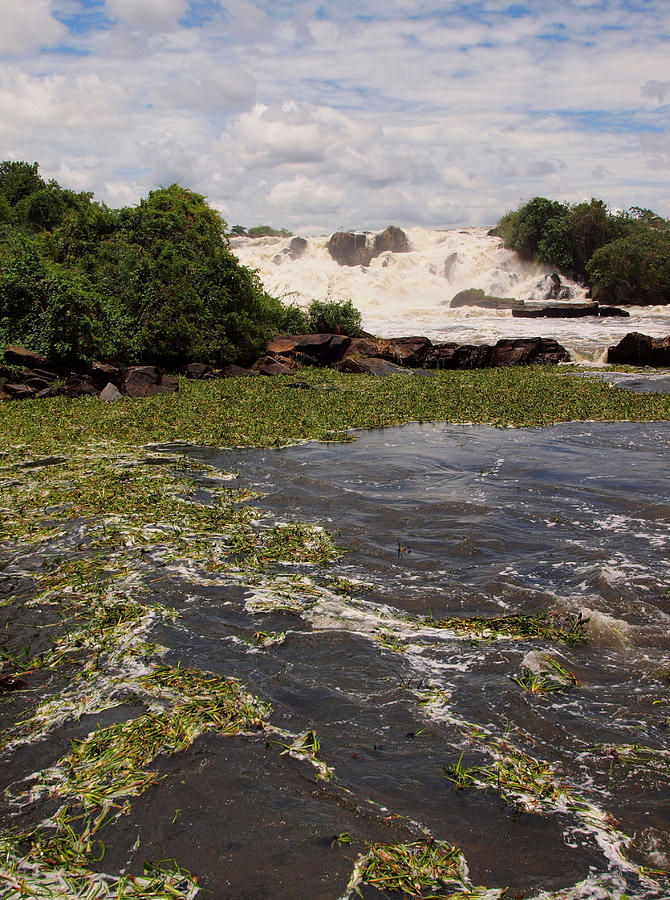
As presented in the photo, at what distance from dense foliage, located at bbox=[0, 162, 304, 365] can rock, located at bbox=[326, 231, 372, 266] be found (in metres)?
49.6

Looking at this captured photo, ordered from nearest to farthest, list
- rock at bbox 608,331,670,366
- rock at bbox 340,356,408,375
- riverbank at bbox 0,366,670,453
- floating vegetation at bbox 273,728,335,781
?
1. floating vegetation at bbox 273,728,335,781
2. riverbank at bbox 0,366,670,453
3. rock at bbox 340,356,408,375
4. rock at bbox 608,331,670,366

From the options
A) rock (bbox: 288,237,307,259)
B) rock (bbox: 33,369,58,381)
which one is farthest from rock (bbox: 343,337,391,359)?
rock (bbox: 288,237,307,259)

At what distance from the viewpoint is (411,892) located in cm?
313

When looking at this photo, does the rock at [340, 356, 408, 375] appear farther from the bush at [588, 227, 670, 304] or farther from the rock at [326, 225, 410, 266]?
the rock at [326, 225, 410, 266]

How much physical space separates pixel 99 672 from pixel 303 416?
10568 mm

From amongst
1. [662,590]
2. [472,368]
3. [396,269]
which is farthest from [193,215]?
[396,269]

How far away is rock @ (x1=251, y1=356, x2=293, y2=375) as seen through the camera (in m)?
22.4

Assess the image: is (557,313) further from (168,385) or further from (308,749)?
(308,749)

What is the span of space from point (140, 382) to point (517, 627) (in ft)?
47.4

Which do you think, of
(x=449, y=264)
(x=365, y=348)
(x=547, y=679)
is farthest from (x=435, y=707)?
(x=449, y=264)

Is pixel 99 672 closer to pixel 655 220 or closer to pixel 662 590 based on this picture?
pixel 662 590

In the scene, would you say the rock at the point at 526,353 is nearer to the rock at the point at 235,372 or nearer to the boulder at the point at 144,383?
the rock at the point at 235,372

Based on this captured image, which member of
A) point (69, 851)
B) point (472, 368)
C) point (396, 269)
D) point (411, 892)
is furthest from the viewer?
point (396, 269)

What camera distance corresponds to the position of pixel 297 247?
74.6m
